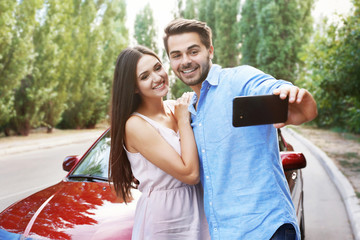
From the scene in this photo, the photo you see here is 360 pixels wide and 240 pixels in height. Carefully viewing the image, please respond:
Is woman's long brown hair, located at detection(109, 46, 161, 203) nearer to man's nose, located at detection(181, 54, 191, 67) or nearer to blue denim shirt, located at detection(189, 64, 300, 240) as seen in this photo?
man's nose, located at detection(181, 54, 191, 67)

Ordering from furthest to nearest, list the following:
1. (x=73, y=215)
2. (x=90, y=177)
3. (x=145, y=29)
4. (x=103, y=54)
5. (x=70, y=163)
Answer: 1. (x=145, y=29)
2. (x=103, y=54)
3. (x=70, y=163)
4. (x=90, y=177)
5. (x=73, y=215)

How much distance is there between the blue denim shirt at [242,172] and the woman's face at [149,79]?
501mm

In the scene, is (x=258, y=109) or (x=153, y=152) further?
(x=153, y=152)

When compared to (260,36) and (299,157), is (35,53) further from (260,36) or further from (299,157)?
(260,36)

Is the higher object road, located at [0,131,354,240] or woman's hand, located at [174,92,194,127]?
woman's hand, located at [174,92,194,127]

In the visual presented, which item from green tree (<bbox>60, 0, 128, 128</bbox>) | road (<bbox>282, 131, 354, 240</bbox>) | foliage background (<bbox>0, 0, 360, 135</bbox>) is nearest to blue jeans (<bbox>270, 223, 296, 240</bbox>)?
foliage background (<bbox>0, 0, 360, 135</bbox>)

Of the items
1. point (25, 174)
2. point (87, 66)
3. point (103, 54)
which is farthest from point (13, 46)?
point (103, 54)

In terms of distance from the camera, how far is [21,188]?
7.83 m

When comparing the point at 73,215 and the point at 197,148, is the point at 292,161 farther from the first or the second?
the point at 73,215

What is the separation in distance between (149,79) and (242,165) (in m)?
0.87

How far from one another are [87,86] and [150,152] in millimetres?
24037

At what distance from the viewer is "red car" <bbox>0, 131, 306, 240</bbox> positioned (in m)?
2.45

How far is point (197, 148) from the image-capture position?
2193 millimetres

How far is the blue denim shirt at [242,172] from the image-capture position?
71.0 inches
